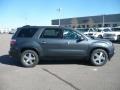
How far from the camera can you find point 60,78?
26.8 ft

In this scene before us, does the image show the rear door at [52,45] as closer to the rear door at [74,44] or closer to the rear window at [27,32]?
the rear door at [74,44]

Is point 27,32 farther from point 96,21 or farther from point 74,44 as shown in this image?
point 96,21

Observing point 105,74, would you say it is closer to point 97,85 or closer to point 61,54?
point 97,85

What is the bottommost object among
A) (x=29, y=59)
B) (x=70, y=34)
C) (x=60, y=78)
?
(x=60, y=78)

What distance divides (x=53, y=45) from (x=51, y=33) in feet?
1.82

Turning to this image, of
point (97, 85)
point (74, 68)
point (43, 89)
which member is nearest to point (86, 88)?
point (97, 85)

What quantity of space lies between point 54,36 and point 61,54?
32.7 inches

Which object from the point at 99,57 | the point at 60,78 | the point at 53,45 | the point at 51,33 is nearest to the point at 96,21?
the point at 99,57

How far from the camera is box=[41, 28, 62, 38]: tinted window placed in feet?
35.1

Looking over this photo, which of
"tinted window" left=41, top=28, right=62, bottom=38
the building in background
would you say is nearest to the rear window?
"tinted window" left=41, top=28, right=62, bottom=38

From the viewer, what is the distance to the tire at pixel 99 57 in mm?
10797

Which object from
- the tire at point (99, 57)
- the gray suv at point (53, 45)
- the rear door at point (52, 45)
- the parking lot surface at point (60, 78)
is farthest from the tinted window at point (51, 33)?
the tire at point (99, 57)

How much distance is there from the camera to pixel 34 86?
7.13 metres

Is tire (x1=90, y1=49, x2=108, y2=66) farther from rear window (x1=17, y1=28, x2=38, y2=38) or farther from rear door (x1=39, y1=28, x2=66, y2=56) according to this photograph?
rear window (x1=17, y1=28, x2=38, y2=38)
